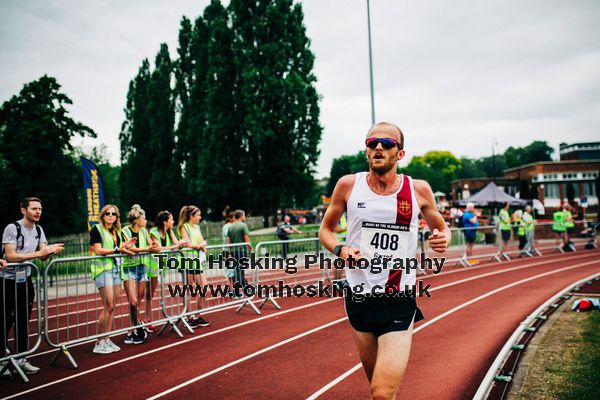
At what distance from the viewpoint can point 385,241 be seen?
3.08 meters

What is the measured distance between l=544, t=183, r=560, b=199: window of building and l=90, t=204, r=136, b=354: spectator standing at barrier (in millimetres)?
60497

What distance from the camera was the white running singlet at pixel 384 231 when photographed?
3029mm

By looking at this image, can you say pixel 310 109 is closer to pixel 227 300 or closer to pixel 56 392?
pixel 227 300

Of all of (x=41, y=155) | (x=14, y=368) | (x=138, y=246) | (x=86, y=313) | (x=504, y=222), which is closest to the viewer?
(x=14, y=368)

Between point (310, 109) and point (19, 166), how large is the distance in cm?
2086

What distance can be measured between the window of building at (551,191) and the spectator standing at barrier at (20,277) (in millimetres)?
61794

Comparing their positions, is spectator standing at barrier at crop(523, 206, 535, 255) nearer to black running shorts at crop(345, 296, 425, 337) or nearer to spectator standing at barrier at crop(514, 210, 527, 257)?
spectator standing at barrier at crop(514, 210, 527, 257)

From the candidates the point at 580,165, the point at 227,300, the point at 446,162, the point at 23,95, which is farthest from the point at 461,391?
the point at 446,162

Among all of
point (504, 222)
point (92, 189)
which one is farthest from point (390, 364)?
point (504, 222)

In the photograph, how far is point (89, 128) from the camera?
34.9 metres

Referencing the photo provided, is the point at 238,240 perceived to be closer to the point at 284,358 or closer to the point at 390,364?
the point at 284,358

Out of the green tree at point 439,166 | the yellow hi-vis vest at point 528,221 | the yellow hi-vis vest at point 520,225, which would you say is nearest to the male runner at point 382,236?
the yellow hi-vis vest at point 528,221

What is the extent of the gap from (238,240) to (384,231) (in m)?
7.67

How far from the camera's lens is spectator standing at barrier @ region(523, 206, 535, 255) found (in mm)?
17531
